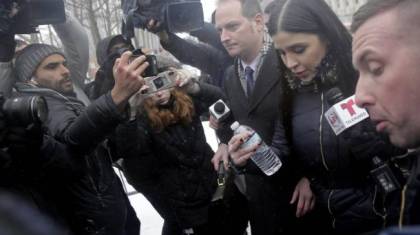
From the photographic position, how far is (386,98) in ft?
3.67

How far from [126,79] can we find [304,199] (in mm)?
1027

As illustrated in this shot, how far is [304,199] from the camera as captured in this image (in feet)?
7.04

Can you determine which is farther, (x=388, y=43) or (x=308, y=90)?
(x=308, y=90)

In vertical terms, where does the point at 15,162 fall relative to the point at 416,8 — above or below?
below

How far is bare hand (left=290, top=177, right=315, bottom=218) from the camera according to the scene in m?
2.13

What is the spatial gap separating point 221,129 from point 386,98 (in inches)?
65.1

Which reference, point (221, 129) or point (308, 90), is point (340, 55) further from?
point (221, 129)

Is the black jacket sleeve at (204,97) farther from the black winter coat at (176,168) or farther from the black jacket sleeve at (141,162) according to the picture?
the black jacket sleeve at (141,162)

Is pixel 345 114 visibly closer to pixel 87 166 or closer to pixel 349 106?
pixel 349 106

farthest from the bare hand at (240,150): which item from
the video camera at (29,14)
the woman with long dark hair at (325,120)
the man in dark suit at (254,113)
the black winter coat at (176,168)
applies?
the video camera at (29,14)

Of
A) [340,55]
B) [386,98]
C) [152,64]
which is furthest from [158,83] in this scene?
[386,98]

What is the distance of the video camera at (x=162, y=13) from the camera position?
9.28 ft

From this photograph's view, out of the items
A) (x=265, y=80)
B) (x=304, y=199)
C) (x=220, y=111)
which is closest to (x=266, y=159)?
(x=304, y=199)

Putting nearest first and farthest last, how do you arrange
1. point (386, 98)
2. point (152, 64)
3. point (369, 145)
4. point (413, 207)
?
point (413, 207) < point (386, 98) < point (369, 145) < point (152, 64)
